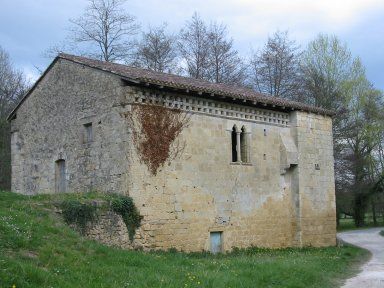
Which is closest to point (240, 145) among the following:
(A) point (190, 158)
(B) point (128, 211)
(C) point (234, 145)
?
(C) point (234, 145)

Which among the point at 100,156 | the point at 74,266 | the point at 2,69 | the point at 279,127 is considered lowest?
the point at 74,266

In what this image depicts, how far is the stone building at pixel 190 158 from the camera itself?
53.4 ft

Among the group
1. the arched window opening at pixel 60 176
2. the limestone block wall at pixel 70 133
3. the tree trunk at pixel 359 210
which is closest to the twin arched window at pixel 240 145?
the limestone block wall at pixel 70 133

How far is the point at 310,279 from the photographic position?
487 inches

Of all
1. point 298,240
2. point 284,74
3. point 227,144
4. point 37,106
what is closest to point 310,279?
point 227,144

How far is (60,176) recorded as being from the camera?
19.2 metres

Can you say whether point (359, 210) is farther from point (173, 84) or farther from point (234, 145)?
point (173, 84)

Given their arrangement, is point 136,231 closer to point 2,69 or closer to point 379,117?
point 2,69

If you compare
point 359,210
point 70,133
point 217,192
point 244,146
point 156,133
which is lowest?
point 359,210

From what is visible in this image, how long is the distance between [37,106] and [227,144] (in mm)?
7969

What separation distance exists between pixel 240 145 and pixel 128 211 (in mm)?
6124

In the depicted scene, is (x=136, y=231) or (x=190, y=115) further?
(x=190, y=115)

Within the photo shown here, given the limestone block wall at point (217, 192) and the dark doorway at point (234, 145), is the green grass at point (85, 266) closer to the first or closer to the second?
the limestone block wall at point (217, 192)

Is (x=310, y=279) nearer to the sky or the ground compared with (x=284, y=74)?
nearer to the ground
